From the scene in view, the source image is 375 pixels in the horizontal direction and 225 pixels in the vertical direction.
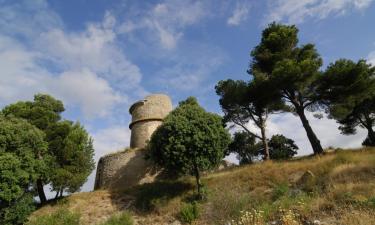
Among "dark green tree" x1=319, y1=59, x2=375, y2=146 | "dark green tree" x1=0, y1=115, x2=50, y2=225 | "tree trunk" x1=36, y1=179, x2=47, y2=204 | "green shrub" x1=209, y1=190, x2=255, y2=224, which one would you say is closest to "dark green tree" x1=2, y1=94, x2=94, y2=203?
"tree trunk" x1=36, y1=179, x2=47, y2=204

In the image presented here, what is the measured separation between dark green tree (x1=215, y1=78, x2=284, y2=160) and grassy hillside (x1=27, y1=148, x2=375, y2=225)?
6547 millimetres

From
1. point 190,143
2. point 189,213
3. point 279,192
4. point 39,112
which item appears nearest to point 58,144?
point 39,112

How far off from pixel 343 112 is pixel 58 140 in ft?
70.4

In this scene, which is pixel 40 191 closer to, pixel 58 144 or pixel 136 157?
pixel 58 144

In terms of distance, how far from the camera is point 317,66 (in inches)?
870

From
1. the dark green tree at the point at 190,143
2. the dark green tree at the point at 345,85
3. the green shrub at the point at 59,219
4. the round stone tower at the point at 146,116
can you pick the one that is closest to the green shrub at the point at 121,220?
the green shrub at the point at 59,219

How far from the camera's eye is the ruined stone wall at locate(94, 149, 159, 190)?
2356cm

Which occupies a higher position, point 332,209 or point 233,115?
point 233,115

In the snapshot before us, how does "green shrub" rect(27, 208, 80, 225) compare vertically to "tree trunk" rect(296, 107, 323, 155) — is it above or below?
below

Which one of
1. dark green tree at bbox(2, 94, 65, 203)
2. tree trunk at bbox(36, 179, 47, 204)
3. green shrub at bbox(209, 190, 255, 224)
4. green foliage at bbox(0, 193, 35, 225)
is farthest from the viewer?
dark green tree at bbox(2, 94, 65, 203)

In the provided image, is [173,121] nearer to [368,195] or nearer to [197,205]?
[197,205]

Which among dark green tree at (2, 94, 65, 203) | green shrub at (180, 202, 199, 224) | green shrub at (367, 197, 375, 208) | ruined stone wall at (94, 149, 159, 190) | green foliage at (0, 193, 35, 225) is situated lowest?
green shrub at (367, 197, 375, 208)

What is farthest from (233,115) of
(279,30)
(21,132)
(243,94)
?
(21,132)

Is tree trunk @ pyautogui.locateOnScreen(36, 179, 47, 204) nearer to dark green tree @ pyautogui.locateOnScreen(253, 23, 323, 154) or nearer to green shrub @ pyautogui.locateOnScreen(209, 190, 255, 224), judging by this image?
green shrub @ pyautogui.locateOnScreen(209, 190, 255, 224)
